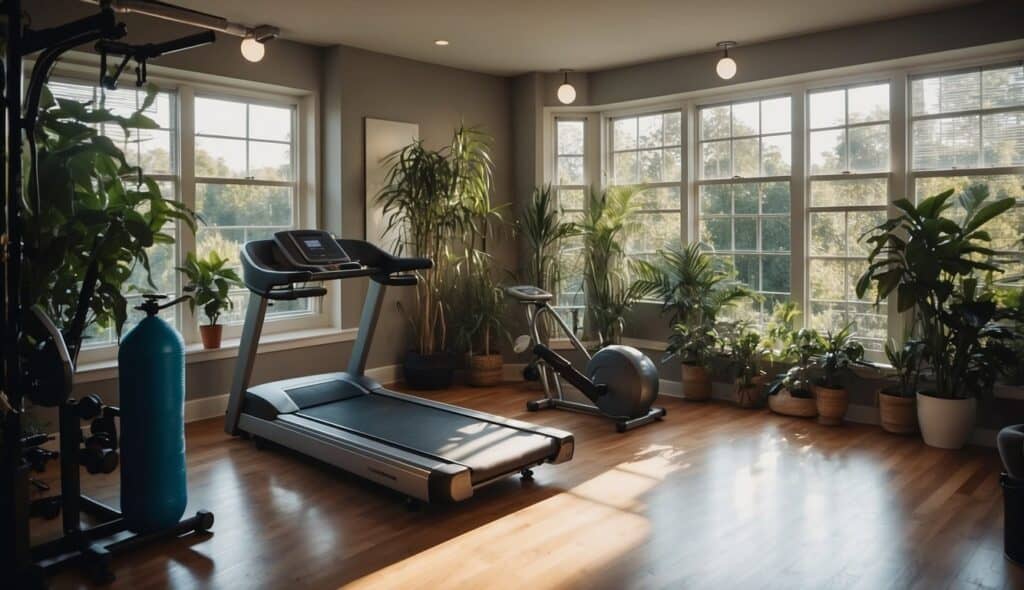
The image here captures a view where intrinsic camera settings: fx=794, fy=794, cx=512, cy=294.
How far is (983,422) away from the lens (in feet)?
16.9

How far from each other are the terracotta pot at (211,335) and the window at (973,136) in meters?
5.01

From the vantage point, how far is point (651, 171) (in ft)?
23.1

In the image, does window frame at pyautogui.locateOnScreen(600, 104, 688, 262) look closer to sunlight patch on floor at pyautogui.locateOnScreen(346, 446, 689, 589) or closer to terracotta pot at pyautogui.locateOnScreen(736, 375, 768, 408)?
terracotta pot at pyautogui.locateOnScreen(736, 375, 768, 408)

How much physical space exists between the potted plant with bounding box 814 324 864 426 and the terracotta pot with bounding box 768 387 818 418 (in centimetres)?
6

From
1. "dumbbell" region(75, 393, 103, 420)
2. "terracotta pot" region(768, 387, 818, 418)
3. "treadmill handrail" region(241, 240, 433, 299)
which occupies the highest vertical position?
"treadmill handrail" region(241, 240, 433, 299)

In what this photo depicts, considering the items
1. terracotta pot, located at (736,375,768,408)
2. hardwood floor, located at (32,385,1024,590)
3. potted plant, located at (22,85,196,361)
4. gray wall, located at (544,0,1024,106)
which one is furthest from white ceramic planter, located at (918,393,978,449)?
potted plant, located at (22,85,196,361)

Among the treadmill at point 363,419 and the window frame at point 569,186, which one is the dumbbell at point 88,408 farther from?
the window frame at point 569,186

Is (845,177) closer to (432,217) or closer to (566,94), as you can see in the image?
(566,94)

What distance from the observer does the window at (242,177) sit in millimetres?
5820

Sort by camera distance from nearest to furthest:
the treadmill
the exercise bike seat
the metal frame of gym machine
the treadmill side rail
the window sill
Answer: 1. the metal frame of gym machine
2. the treadmill side rail
3. the treadmill
4. the window sill
5. the exercise bike seat

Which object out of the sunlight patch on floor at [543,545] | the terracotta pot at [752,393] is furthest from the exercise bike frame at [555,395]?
the sunlight patch on floor at [543,545]

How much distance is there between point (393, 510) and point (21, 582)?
1.60 metres

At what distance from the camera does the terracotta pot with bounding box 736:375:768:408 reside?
611cm

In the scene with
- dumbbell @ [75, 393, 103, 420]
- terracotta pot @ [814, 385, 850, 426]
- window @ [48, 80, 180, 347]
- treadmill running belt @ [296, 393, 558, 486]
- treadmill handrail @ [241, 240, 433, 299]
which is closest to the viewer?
dumbbell @ [75, 393, 103, 420]
